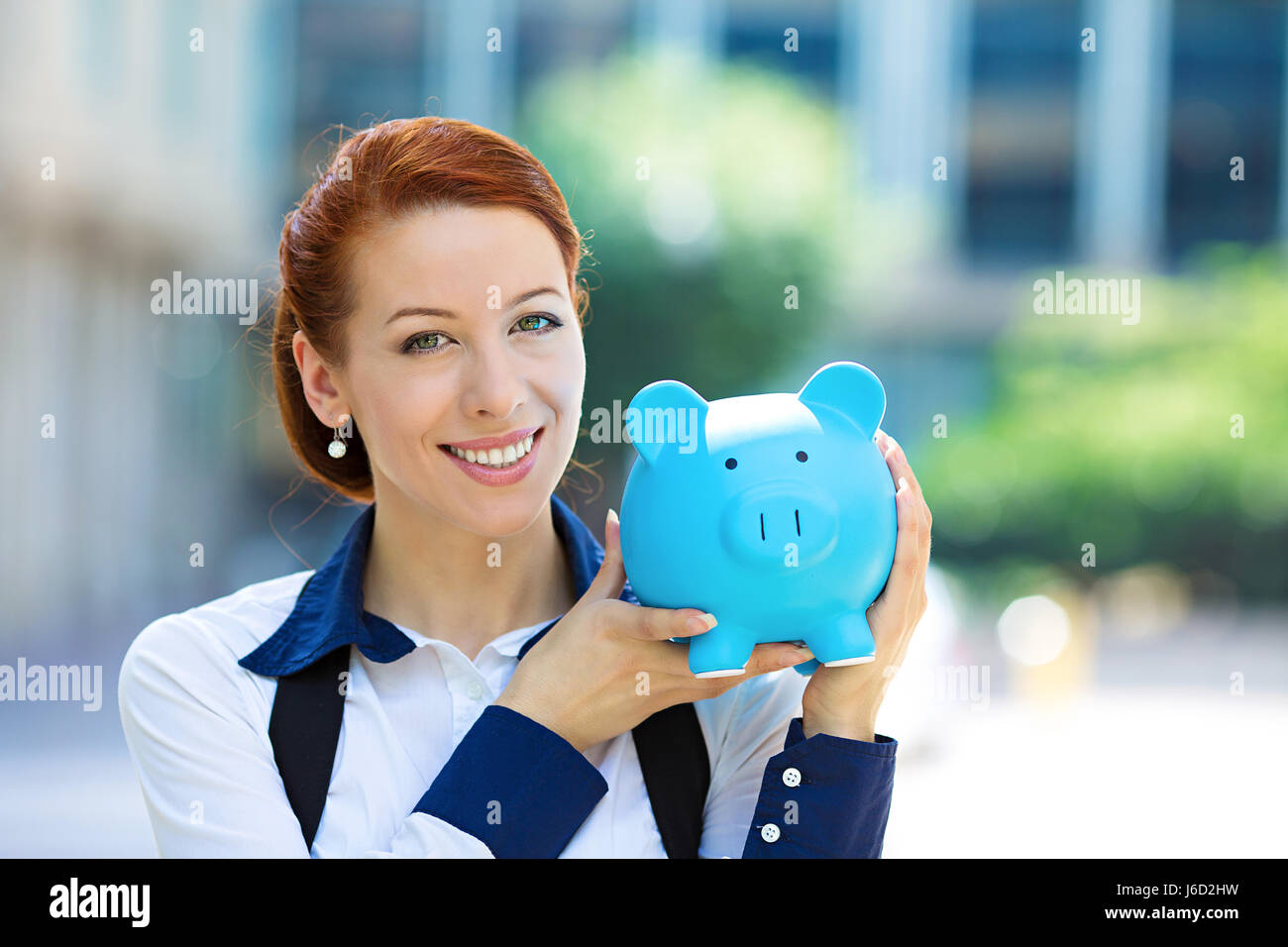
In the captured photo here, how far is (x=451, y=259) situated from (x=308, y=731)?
2.80 feet

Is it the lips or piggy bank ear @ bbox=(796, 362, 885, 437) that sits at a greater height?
piggy bank ear @ bbox=(796, 362, 885, 437)

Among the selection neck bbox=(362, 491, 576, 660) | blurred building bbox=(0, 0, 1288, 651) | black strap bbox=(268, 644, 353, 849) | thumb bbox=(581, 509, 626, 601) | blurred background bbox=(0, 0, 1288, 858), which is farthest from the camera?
blurred building bbox=(0, 0, 1288, 651)

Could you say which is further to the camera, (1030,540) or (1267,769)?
(1030,540)

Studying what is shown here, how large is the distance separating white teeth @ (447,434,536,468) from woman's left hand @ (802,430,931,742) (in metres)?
0.64

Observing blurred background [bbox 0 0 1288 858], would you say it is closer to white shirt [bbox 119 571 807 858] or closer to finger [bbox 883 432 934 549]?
white shirt [bbox 119 571 807 858]

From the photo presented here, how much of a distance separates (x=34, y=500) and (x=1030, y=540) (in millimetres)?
14110

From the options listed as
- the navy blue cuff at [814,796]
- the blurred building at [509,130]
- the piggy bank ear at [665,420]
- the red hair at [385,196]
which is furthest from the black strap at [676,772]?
the blurred building at [509,130]

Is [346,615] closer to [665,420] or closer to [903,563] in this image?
[665,420]

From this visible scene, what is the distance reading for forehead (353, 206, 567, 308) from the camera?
2133 millimetres

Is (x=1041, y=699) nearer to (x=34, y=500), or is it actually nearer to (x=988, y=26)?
(x=34, y=500)

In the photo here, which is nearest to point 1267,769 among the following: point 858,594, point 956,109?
point 858,594

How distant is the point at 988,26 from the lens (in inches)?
957

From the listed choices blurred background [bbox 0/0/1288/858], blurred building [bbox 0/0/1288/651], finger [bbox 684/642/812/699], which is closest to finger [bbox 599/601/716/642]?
finger [bbox 684/642/812/699]

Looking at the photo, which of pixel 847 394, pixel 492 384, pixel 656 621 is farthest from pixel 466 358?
pixel 847 394
